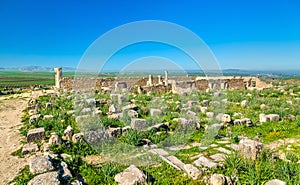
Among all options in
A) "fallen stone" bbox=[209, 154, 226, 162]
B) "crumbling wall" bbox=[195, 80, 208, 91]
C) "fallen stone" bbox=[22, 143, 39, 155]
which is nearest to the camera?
"fallen stone" bbox=[209, 154, 226, 162]

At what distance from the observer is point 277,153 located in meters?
7.47

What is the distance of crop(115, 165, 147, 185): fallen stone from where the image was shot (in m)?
5.34

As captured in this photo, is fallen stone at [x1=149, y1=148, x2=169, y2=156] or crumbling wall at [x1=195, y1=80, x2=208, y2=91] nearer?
fallen stone at [x1=149, y1=148, x2=169, y2=156]

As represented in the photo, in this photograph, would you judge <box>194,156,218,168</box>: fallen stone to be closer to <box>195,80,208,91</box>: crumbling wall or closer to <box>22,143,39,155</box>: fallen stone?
<box>22,143,39,155</box>: fallen stone

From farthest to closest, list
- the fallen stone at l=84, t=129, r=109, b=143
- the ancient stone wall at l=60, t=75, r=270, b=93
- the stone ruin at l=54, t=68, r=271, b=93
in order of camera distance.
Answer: the ancient stone wall at l=60, t=75, r=270, b=93 → the stone ruin at l=54, t=68, r=271, b=93 → the fallen stone at l=84, t=129, r=109, b=143

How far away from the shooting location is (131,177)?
5.51 m

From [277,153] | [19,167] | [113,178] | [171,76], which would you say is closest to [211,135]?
[277,153]

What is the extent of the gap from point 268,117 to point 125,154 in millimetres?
7167

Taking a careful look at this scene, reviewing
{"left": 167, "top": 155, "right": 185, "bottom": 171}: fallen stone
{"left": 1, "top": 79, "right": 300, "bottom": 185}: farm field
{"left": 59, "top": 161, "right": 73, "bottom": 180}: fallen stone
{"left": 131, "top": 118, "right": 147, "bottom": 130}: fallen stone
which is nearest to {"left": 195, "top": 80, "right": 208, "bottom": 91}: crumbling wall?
{"left": 1, "top": 79, "right": 300, "bottom": 185}: farm field

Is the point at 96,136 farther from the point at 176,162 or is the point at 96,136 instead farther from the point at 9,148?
the point at 176,162

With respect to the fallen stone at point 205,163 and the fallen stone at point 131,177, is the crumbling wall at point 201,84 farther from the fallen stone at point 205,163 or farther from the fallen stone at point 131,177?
the fallen stone at point 131,177

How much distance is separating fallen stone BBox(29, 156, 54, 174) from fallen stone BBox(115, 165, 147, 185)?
1784 millimetres

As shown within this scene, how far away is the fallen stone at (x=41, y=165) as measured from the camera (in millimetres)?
6000

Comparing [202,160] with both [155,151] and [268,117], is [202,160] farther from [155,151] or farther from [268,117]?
[268,117]
